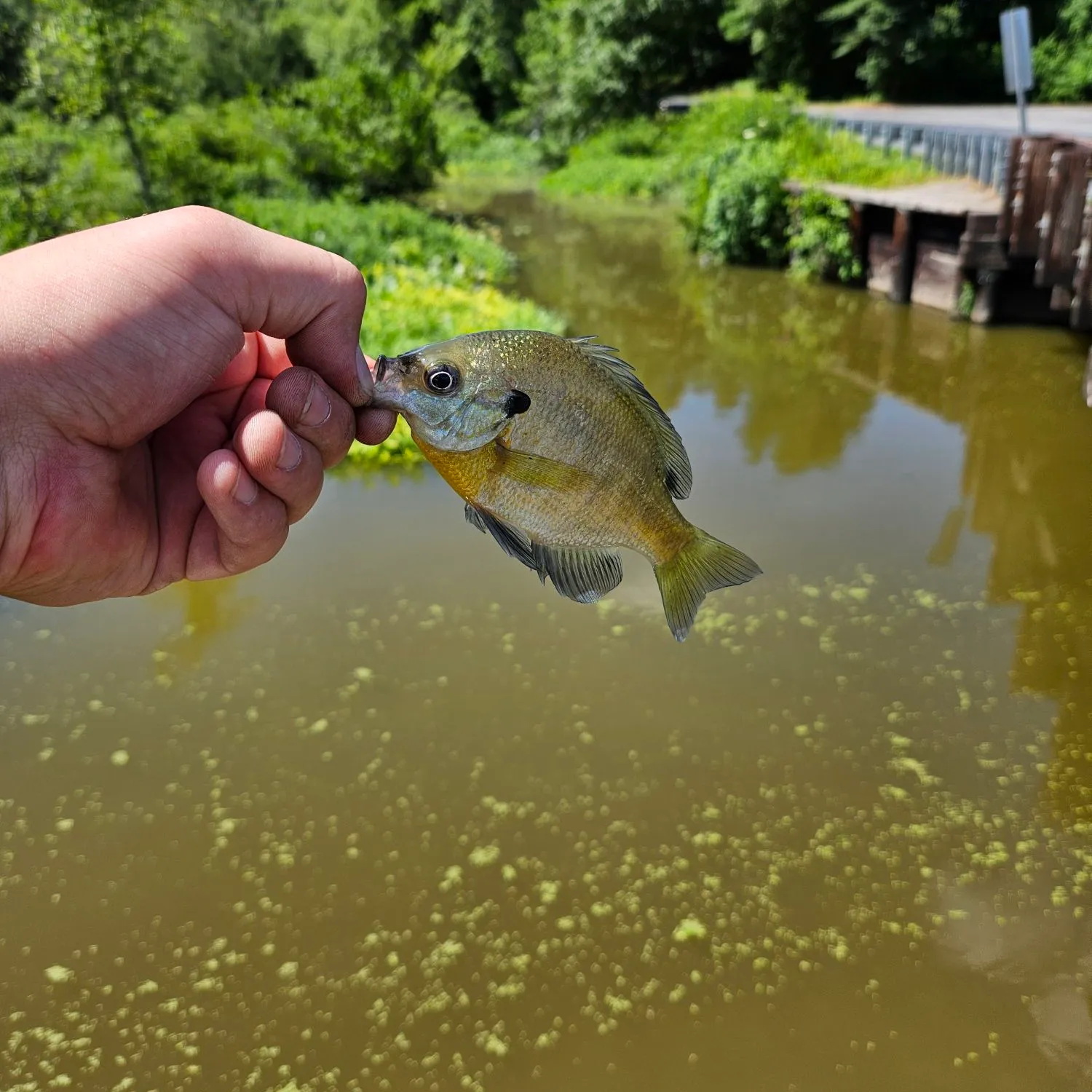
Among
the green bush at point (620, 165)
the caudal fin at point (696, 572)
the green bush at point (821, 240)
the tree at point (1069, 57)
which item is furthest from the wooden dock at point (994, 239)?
the tree at point (1069, 57)

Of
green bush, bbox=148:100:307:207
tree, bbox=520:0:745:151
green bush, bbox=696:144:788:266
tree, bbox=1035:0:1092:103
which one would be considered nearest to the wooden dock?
green bush, bbox=696:144:788:266

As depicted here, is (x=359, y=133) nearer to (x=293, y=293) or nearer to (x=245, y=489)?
(x=293, y=293)

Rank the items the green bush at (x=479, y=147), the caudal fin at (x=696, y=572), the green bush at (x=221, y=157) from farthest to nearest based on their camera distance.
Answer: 1. the green bush at (x=479, y=147)
2. the green bush at (x=221, y=157)
3. the caudal fin at (x=696, y=572)

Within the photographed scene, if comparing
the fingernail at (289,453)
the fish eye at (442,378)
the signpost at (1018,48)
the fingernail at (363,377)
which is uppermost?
the signpost at (1018,48)

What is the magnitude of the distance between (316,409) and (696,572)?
2.77 feet

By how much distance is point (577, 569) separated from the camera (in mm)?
1769

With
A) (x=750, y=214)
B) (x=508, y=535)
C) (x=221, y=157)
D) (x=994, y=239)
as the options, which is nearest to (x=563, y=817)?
(x=508, y=535)

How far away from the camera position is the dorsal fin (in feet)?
5.64

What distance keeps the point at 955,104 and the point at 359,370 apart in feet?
107

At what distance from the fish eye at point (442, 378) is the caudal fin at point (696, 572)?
533 millimetres

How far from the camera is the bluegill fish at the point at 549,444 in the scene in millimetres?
1663

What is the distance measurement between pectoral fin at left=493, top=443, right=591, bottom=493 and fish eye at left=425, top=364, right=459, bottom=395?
13 centimetres

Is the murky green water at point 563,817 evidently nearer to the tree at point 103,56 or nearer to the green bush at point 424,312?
the green bush at point 424,312

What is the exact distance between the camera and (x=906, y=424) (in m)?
9.30
